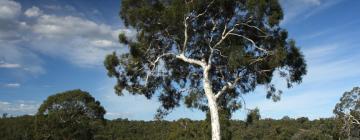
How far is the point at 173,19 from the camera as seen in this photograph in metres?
21.0

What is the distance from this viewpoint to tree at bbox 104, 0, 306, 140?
69.8 ft

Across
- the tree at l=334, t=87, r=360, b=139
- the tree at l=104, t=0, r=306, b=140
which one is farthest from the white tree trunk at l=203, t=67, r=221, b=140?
the tree at l=334, t=87, r=360, b=139

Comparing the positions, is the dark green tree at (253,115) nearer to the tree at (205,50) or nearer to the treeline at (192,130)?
the tree at (205,50)

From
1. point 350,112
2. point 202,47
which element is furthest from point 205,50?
point 350,112

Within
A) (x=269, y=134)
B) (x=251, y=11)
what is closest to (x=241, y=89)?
(x=251, y=11)

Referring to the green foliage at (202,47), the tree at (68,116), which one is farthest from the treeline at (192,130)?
the green foliage at (202,47)

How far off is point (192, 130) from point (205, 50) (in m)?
55.8

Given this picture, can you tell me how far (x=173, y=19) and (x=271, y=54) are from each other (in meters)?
4.40

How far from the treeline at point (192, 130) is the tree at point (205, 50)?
4801cm

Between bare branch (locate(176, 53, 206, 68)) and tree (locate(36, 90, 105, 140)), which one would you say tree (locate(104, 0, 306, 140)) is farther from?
tree (locate(36, 90, 105, 140))

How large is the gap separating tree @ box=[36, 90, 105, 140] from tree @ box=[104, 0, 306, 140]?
3553cm

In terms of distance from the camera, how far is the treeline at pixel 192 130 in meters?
78.7

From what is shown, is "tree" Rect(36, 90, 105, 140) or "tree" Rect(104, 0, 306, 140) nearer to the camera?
"tree" Rect(104, 0, 306, 140)

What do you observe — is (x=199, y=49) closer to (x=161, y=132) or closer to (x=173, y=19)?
(x=173, y=19)
